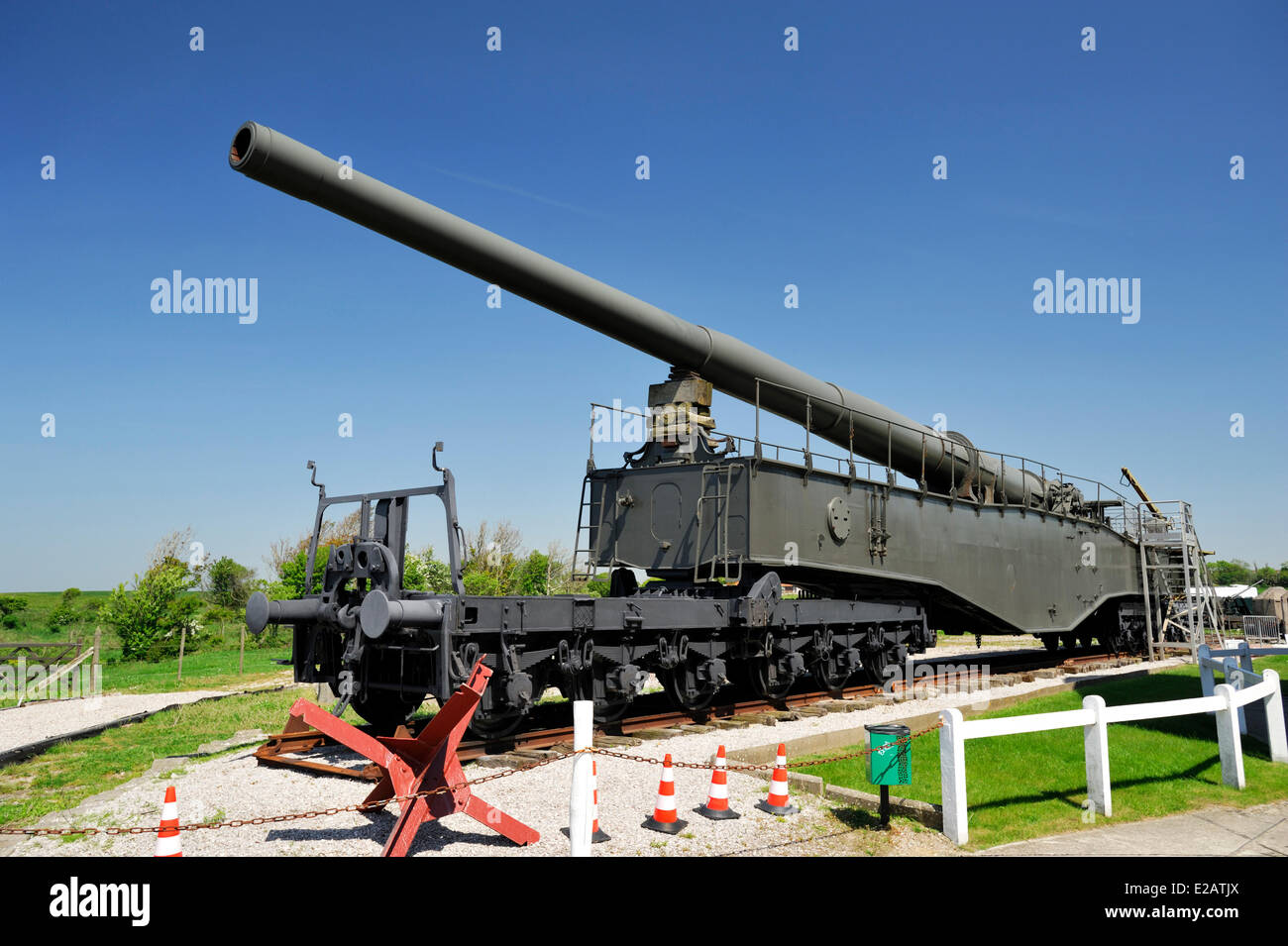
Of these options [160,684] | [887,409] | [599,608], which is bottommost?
[160,684]

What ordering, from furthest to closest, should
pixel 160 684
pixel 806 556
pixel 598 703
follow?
pixel 160 684
pixel 806 556
pixel 598 703

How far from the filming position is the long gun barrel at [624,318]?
23.0 ft

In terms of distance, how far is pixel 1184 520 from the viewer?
21.3 m

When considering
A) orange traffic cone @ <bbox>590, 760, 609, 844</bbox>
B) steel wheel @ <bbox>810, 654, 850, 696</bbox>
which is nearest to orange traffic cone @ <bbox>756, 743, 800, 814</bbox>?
orange traffic cone @ <bbox>590, 760, 609, 844</bbox>

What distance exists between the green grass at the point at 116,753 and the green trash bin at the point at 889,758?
605 centimetres

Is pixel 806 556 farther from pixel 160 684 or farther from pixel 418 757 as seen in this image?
pixel 160 684

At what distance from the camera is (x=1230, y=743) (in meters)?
7.57

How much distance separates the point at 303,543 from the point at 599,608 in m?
37.6

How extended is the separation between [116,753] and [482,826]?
581cm

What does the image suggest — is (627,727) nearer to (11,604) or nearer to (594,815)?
(594,815)

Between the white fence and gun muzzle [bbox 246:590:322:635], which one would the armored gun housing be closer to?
gun muzzle [bbox 246:590:322:635]

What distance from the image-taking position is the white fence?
602cm

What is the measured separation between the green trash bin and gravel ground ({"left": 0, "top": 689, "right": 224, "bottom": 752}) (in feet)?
30.9
